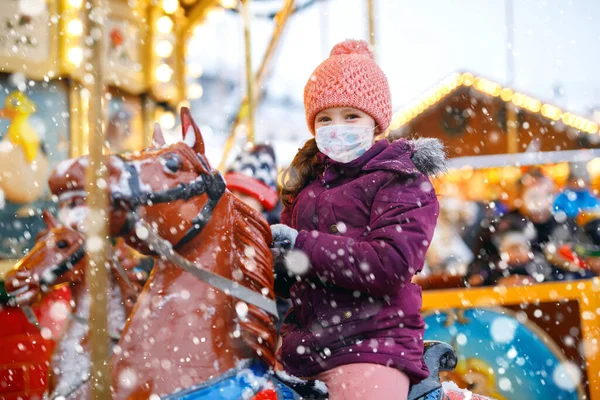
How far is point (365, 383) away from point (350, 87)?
0.87 metres

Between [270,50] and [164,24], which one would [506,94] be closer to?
[270,50]

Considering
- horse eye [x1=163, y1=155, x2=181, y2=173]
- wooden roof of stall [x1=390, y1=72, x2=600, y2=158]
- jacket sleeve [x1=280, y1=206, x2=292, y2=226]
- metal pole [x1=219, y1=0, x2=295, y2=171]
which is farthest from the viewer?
wooden roof of stall [x1=390, y1=72, x2=600, y2=158]

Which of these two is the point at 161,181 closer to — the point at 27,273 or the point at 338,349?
the point at 338,349

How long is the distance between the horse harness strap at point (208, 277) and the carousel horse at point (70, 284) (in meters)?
0.73

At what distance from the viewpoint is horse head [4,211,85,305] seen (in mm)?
2281

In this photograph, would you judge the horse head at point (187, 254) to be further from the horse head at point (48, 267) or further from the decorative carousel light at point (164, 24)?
the decorative carousel light at point (164, 24)

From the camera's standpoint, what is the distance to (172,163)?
1.60 metres

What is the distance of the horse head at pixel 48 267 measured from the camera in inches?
89.8

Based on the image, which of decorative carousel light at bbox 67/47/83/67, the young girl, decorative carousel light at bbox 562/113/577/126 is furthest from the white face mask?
decorative carousel light at bbox 562/113/577/126

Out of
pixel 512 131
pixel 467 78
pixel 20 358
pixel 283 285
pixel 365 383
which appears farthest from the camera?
pixel 467 78

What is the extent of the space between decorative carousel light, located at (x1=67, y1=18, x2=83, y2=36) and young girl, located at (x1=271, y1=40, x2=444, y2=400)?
120 inches

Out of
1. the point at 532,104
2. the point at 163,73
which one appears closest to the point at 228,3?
the point at 163,73

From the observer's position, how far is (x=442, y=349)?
1777 millimetres

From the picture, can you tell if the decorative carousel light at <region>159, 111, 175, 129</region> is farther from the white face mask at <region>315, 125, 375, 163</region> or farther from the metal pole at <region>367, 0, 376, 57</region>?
the white face mask at <region>315, 125, 375, 163</region>
